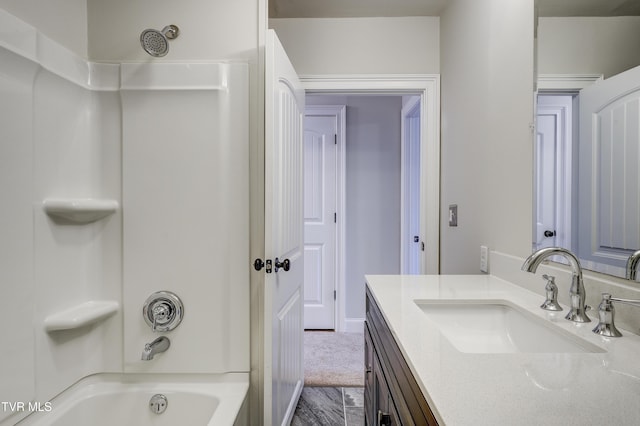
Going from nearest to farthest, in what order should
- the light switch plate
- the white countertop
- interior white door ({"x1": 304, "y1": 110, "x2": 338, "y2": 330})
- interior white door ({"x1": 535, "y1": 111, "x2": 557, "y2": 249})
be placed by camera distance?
the white countertop → interior white door ({"x1": 535, "y1": 111, "x2": 557, "y2": 249}) → the light switch plate → interior white door ({"x1": 304, "y1": 110, "x2": 338, "y2": 330})

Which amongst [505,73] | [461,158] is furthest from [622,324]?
[461,158]

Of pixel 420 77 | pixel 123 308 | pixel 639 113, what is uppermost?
pixel 420 77

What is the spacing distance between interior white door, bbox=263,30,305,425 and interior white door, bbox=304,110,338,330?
3.70 feet

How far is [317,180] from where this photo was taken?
3.16m

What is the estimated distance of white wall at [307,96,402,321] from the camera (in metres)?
3.17

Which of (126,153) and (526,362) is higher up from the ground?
(126,153)

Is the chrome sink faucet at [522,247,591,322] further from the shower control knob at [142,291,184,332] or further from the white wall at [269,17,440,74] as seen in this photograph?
the white wall at [269,17,440,74]

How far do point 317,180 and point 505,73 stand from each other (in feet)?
6.48

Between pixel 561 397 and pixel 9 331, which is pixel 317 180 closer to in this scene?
pixel 9 331

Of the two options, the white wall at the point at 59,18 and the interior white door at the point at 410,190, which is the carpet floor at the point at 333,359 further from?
the white wall at the point at 59,18

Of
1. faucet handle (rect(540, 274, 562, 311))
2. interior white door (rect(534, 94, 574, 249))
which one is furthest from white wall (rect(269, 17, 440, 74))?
faucet handle (rect(540, 274, 562, 311))

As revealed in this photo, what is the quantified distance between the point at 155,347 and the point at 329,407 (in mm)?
1090

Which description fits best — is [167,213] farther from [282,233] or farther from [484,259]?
[484,259]

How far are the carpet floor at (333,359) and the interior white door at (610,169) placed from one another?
70.7 inches
